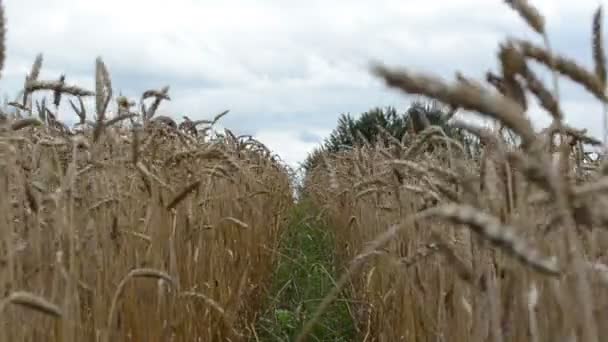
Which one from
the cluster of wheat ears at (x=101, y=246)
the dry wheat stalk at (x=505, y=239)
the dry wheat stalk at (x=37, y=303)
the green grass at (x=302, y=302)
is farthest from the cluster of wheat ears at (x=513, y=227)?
the green grass at (x=302, y=302)

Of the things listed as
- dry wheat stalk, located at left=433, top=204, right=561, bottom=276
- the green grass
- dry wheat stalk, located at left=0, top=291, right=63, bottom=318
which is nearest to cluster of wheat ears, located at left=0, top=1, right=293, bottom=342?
dry wheat stalk, located at left=0, top=291, right=63, bottom=318

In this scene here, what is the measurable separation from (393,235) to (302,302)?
334 centimetres

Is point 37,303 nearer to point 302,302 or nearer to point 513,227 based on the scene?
point 513,227

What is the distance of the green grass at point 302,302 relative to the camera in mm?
4227

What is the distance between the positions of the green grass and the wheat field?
11 cm

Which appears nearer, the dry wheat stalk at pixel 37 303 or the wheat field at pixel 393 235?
the wheat field at pixel 393 235

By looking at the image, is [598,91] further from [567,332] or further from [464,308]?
[464,308]

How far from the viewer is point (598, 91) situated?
1151 mm

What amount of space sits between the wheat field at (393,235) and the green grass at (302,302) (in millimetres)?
112

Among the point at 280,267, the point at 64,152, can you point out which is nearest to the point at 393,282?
the point at 64,152

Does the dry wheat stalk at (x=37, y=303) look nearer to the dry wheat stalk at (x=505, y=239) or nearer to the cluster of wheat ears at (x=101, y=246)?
the cluster of wheat ears at (x=101, y=246)

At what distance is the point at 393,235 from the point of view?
36.2 inches

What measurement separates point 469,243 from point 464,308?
146mm

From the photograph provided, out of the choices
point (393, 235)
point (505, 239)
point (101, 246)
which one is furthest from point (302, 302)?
point (505, 239)
